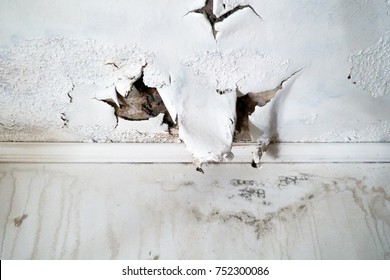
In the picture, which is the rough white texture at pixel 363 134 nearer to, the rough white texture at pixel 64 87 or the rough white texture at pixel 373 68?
the rough white texture at pixel 373 68

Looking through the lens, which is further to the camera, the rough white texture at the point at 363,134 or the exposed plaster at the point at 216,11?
the rough white texture at the point at 363,134

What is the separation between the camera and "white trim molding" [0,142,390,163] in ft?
4.06

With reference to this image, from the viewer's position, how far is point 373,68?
100cm

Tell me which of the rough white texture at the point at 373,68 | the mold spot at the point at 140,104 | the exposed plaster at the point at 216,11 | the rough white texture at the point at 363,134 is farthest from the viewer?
the rough white texture at the point at 363,134

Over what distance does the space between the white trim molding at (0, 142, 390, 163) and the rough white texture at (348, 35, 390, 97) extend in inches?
10.0

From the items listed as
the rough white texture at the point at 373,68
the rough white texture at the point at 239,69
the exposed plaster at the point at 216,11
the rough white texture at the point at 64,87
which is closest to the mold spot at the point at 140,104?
the rough white texture at the point at 64,87

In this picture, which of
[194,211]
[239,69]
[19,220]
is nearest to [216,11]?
[239,69]

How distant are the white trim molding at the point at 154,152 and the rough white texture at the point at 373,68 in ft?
0.83

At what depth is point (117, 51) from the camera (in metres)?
0.95

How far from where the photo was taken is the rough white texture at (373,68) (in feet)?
3.10

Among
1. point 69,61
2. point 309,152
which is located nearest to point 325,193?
point 309,152

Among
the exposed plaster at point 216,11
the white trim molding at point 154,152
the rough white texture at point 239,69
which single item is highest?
the exposed plaster at point 216,11

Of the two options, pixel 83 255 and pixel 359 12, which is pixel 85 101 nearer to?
pixel 83 255

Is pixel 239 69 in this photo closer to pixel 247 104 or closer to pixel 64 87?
pixel 247 104
